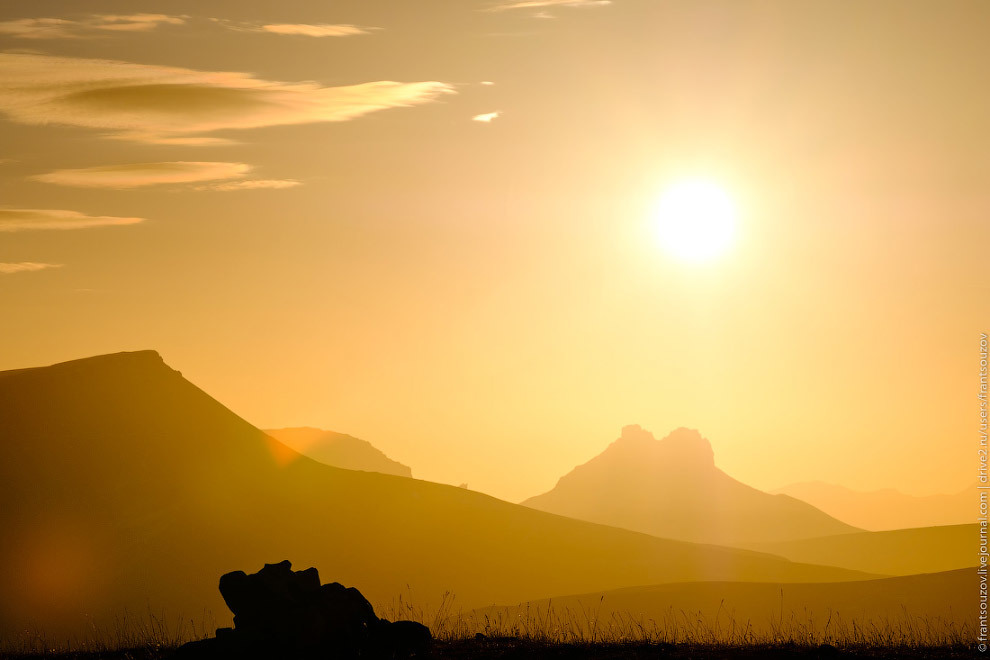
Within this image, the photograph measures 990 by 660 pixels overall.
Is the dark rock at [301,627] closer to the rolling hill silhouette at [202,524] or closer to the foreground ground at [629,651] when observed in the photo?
the foreground ground at [629,651]

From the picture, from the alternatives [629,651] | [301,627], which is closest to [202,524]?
[301,627]

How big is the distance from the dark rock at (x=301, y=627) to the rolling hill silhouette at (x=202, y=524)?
6118 cm

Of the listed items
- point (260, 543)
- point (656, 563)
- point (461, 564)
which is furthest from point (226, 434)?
point (656, 563)

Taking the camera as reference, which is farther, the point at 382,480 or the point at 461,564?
the point at 382,480

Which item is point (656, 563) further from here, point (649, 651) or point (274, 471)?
point (649, 651)

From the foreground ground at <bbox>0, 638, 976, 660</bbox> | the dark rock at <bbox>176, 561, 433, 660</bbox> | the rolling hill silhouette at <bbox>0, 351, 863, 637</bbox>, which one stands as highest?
the dark rock at <bbox>176, 561, 433, 660</bbox>

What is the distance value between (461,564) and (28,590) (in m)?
49.2

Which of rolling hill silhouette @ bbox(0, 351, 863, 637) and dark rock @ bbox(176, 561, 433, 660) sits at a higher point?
dark rock @ bbox(176, 561, 433, 660)

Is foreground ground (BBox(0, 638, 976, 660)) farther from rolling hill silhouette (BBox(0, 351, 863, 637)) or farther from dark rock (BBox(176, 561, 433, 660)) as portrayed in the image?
rolling hill silhouette (BBox(0, 351, 863, 637))

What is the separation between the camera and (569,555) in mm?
129000

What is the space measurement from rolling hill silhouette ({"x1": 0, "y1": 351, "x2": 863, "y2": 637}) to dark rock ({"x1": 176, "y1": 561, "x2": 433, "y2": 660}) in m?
61.2

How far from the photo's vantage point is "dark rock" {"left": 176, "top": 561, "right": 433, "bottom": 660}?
17578mm

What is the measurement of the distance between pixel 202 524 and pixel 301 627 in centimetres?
9425

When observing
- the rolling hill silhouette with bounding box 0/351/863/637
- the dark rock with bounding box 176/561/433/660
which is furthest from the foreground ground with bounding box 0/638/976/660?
the rolling hill silhouette with bounding box 0/351/863/637
